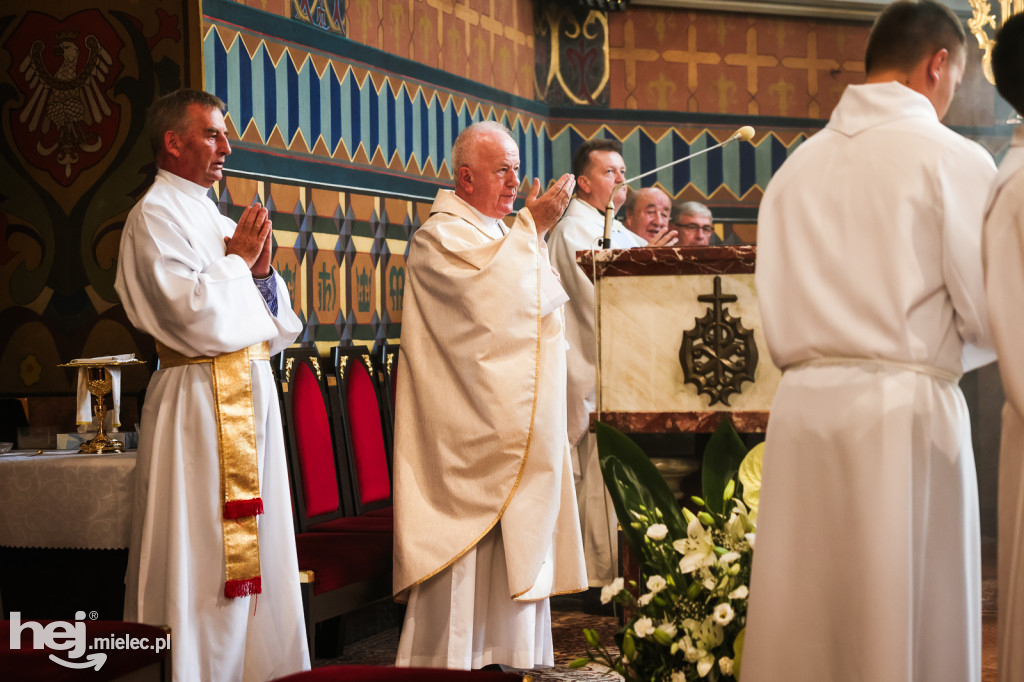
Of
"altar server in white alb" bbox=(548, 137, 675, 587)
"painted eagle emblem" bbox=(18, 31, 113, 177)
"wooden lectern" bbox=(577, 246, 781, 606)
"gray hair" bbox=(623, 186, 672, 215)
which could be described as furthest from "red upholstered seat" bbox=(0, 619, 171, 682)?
"gray hair" bbox=(623, 186, 672, 215)

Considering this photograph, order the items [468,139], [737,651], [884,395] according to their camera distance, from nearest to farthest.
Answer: [737,651] < [884,395] < [468,139]

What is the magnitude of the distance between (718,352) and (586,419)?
1451 mm

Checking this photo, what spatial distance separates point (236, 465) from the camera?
360 centimetres

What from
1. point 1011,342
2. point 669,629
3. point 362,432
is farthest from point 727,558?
point 362,432

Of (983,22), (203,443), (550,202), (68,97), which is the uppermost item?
(983,22)

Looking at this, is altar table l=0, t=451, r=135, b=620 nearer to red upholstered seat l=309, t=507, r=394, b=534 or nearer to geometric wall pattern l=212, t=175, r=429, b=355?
red upholstered seat l=309, t=507, r=394, b=534

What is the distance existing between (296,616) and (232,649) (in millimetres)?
261

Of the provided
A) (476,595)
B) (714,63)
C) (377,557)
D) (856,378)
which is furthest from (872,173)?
(714,63)

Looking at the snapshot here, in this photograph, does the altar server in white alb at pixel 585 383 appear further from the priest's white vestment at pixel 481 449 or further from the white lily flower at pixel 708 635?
the white lily flower at pixel 708 635

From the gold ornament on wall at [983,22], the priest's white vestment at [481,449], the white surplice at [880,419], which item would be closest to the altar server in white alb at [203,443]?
the priest's white vestment at [481,449]

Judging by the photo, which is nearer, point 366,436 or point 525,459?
point 525,459

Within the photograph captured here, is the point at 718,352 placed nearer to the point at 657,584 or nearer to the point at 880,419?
the point at 880,419

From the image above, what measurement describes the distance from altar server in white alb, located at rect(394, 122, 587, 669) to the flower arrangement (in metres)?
1.75

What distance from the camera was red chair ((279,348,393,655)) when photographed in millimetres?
3965
